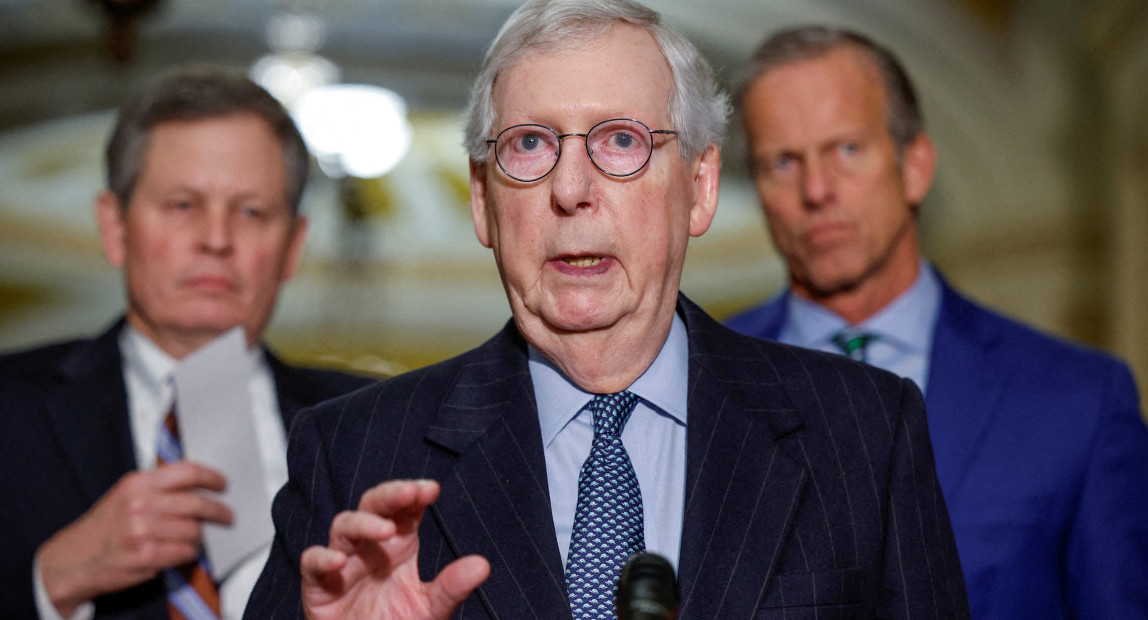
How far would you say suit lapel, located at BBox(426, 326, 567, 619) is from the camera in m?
1.55

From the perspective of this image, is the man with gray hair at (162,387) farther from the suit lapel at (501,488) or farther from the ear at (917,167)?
the ear at (917,167)

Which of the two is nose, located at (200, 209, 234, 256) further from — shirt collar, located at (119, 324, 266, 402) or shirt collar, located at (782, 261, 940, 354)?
shirt collar, located at (782, 261, 940, 354)

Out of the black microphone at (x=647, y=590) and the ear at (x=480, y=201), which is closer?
the black microphone at (x=647, y=590)

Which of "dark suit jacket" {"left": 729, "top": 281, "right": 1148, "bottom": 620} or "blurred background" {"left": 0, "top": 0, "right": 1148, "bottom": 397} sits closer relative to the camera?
"dark suit jacket" {"left": 729, "top": 281, "right": 1148, "bottom": 620}

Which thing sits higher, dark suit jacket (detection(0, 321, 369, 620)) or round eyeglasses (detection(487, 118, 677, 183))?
round eyeglasses (detection(487, 118, 677, 183))

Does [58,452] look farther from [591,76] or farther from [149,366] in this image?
[591,76]

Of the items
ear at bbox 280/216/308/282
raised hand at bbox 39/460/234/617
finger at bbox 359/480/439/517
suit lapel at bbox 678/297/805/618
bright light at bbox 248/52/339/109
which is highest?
bright light at bbox 248/52/339/109

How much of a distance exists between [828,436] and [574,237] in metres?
0.48

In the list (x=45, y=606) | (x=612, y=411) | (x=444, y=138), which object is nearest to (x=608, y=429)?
(x=612, y=411)

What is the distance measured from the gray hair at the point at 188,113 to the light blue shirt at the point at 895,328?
3.83ft

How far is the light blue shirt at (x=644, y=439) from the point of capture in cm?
167

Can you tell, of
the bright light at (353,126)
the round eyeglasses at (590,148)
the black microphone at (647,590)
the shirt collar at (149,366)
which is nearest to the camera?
the black microphone at (647,590)

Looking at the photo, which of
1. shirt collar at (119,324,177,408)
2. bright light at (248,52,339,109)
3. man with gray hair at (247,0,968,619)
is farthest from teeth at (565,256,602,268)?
bright light at (248,52,339,109)

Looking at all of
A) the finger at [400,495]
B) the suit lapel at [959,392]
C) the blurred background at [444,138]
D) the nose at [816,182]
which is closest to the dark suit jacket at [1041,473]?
the suit lapel at [959,392]
